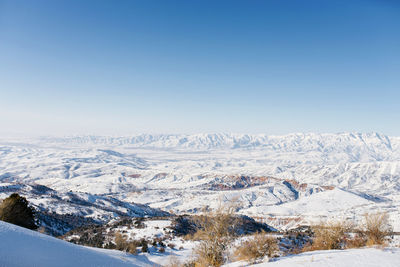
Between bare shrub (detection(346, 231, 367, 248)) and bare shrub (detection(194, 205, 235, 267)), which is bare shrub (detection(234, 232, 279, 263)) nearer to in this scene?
bare shrub (detection(194, 205, 235, 267))

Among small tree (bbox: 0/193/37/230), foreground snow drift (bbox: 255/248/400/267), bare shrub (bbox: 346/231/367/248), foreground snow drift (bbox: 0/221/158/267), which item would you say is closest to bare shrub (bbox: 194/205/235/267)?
foreground snow drift (bbox: 255/248/400/267)

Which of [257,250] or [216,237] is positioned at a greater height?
[216,237]

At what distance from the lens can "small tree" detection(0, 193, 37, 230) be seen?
22.4 metres

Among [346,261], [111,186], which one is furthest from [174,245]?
[111,186]

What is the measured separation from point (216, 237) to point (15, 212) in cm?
2093

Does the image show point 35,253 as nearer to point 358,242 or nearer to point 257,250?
point 257,250

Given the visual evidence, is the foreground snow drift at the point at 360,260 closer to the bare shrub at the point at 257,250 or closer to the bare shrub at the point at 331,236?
the bare shrub at the point at 257,250

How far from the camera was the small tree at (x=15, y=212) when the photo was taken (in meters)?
22.4

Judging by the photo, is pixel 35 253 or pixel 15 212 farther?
pixel 15 212

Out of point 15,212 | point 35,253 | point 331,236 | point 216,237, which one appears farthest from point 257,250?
point 15,212

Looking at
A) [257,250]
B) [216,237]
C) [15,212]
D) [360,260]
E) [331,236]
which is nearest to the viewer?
[360,260]

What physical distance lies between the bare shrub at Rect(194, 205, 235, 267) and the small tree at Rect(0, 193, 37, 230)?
19.5 metres

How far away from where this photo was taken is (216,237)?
550 inches

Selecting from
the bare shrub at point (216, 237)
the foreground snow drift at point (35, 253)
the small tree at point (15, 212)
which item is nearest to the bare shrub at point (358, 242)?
the bare shrub at point (216, 237)
